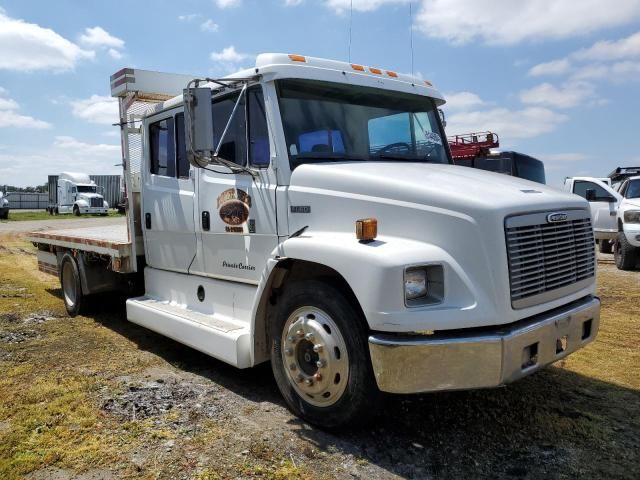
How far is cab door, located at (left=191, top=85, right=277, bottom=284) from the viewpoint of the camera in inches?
164

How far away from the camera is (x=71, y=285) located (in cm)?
746

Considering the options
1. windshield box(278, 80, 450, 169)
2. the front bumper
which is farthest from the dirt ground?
windshield box(278, 80, 450, 169)

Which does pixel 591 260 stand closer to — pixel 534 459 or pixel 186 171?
pixel 534 459

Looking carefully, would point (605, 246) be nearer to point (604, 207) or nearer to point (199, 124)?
point (604, 207)

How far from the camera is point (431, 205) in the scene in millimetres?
3254

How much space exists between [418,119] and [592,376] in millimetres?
2757

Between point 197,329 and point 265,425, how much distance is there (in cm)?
118

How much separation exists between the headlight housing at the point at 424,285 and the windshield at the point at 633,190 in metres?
10.2

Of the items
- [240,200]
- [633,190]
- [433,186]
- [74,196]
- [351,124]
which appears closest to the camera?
[433,186]

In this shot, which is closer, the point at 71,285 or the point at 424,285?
the point at 424,285

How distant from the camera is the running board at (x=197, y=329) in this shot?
409 cm

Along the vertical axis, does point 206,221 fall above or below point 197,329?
above

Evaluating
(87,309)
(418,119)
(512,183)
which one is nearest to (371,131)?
(418,119)

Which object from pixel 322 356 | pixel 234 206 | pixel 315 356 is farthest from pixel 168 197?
pixel 322 356
